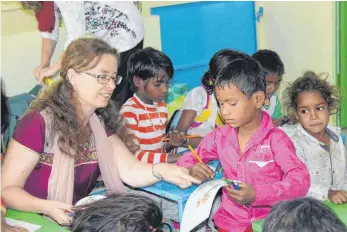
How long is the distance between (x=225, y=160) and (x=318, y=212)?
1064 mm

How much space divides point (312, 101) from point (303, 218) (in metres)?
1.43

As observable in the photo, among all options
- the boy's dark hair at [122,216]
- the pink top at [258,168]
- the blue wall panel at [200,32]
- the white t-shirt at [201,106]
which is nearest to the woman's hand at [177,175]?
the pink top at [258,168]

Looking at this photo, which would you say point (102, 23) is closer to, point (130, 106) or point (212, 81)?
point (130, 106)

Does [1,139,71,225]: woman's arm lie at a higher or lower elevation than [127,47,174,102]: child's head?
lower

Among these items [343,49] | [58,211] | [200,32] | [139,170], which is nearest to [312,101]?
[139,170]

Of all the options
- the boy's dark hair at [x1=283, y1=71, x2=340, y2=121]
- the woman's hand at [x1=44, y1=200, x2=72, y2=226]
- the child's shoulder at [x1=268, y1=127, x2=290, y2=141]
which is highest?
the boy's dark hair at [x1=283, y1=71, x2=340, y2=121]

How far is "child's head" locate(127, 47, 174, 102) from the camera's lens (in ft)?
11.9

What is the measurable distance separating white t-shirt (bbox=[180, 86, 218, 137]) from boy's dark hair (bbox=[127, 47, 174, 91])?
8.0 inches

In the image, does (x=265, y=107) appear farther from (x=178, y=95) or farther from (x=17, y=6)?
(x=17, y=6)

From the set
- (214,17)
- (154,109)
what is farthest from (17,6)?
(214,17)

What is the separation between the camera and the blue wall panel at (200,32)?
18.0 feet

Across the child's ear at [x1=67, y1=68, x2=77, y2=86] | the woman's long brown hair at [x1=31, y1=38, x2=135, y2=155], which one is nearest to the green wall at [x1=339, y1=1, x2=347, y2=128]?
the woman's long brown hair at [x1=31, y1=38, x2=135, y2=155]

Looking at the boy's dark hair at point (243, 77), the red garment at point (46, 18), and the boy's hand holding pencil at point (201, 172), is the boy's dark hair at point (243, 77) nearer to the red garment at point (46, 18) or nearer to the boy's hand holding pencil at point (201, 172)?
the boy's hand holding pencil at point (201, 172)

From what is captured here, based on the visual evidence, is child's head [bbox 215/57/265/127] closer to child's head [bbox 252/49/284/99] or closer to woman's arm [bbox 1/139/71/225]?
woman's arm [bbox 1/139/71/225]
